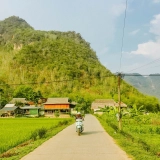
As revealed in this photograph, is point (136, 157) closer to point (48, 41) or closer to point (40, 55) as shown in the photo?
point (40, 55)

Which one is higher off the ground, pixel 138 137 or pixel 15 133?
pixel 138 137

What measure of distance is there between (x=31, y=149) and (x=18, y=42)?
521ft

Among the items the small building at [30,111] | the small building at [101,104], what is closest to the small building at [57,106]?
the small building at [30,111]

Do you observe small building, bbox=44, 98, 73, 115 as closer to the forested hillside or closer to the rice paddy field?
the forested hillside

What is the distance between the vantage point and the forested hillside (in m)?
125

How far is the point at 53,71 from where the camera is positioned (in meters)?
138

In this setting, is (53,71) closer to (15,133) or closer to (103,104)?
(103,104)

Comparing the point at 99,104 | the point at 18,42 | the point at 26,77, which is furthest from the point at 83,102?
the point at 18,42

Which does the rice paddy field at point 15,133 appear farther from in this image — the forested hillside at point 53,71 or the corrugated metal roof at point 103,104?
the forested hillside at point 53,71

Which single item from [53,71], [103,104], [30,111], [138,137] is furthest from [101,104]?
[138,137]

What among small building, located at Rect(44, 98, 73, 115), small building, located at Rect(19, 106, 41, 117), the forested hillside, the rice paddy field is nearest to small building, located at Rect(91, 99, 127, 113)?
small building, located at Rect(44, 98, 73, 115)

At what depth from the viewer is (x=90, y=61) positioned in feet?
532

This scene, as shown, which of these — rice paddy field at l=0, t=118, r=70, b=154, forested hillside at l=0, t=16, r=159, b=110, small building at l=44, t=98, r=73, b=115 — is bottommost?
rice paddy field at l=0, t=118, r=70, b=154

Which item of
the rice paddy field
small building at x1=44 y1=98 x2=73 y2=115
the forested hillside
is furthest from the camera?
the forested hillside
